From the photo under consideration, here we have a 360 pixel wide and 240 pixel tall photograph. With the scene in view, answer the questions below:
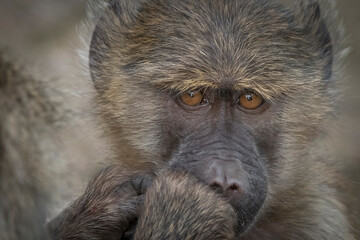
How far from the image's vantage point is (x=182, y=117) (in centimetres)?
434

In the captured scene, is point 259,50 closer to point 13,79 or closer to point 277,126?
point 277,126

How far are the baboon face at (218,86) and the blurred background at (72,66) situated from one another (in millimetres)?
440

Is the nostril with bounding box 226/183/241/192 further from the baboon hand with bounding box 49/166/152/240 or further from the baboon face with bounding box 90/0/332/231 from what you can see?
the baboon hand with bounding box 49/166/152/240

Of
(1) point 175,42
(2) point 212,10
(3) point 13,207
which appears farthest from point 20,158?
(2) point 212,10

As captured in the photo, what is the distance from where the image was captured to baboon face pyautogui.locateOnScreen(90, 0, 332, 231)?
418cm

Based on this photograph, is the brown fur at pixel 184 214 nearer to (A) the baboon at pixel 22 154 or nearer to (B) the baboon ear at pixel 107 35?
(A) the baboon at pixel 22 154

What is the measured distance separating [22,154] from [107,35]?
1.02 m

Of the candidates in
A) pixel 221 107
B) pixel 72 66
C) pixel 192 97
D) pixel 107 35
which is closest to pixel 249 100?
pixel 221 107

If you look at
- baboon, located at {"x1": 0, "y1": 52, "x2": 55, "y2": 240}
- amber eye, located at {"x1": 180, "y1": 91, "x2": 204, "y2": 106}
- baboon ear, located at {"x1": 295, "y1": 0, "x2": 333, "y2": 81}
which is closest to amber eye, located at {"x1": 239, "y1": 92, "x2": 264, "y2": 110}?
amber eye, located at {"x1": 180, "y1": 91, "x2": 204, "y2": 106}

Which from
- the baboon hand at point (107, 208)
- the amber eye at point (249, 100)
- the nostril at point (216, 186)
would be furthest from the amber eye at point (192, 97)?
the nostril at point (216, 186)

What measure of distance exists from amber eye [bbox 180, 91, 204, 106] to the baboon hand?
0.58 metres

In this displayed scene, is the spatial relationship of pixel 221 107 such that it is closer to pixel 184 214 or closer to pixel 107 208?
pixel 184 214

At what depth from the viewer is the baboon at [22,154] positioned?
4.39 metres

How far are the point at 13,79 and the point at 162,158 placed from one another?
1.30 m
